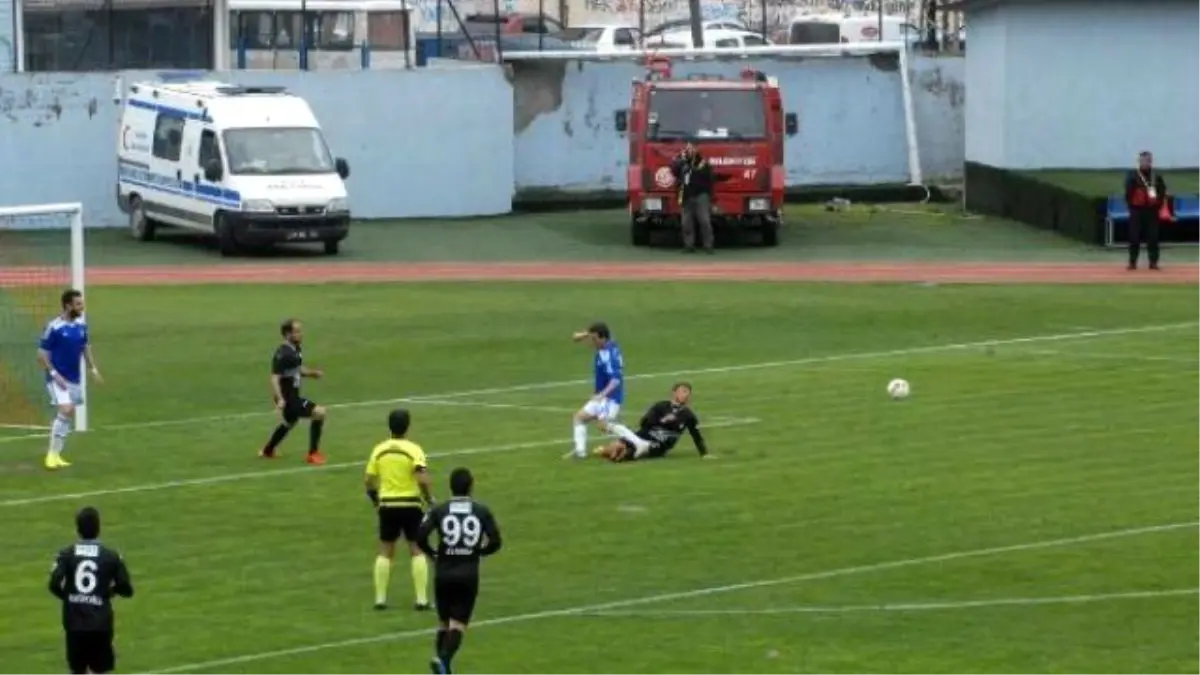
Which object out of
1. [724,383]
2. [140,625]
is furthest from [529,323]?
[140,625]

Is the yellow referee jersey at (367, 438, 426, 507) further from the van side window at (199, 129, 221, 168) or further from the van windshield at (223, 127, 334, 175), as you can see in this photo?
the van side window at (199, 129, 221, 168)

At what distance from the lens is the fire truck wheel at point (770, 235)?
5566 cm

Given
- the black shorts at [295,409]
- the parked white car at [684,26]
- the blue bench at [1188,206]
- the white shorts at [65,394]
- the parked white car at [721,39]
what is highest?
the parked white car at [684,26]

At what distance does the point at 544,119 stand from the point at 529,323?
68.3ft

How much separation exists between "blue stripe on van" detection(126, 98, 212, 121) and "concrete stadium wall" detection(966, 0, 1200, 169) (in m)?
17.0

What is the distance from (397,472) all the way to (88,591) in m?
4.41

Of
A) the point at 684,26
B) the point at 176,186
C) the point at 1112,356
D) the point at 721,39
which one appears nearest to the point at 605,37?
the point at 721,39

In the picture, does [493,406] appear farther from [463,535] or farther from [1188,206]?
[1188,206]

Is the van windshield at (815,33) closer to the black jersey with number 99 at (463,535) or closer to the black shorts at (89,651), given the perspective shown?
the black jersey with number 99 at (463,535)

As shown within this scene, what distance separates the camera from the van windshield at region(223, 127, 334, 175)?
176 ft

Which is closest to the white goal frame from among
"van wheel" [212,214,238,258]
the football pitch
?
"van wheel" [212,214,238,258]

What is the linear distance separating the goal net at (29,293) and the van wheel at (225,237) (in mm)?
15701

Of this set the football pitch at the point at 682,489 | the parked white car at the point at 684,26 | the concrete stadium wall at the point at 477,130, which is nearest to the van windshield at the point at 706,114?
the concrete stadium wall at the point at 477,130

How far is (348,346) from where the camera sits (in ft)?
136
